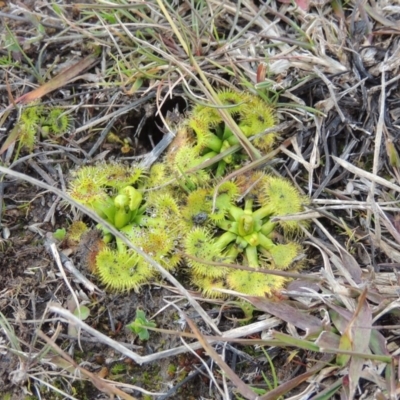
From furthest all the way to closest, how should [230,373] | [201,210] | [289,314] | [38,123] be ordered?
[38,123] < [201,210] < [289,314] < [230,373]

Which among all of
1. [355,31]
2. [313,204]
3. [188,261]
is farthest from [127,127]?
[355,31]

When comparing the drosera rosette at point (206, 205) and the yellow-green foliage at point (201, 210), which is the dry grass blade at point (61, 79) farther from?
the drosera rosette at point (206, 205)

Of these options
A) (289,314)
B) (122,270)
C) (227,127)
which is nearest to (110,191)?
(122,270)

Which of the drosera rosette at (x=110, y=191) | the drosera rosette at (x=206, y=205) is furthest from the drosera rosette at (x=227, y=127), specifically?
the drosera rosette at (x=110, y=191)

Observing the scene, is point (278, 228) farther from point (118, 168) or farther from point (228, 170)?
point (118, 168)

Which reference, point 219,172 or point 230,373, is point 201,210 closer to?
point 219,172

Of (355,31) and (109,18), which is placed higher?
(109,18)

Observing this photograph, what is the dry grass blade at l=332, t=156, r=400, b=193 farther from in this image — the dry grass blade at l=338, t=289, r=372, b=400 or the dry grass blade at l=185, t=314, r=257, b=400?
the dry grass blade at l=185, t=314, r=257, b=400

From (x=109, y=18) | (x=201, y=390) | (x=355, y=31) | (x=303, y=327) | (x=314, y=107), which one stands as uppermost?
(x=109, y=18)

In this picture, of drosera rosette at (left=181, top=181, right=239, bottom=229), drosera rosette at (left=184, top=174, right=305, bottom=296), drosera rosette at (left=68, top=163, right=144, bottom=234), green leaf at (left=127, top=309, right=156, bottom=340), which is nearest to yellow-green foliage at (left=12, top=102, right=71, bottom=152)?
drosera rosette at (left=68, top=163, right=144, bottom=234)
